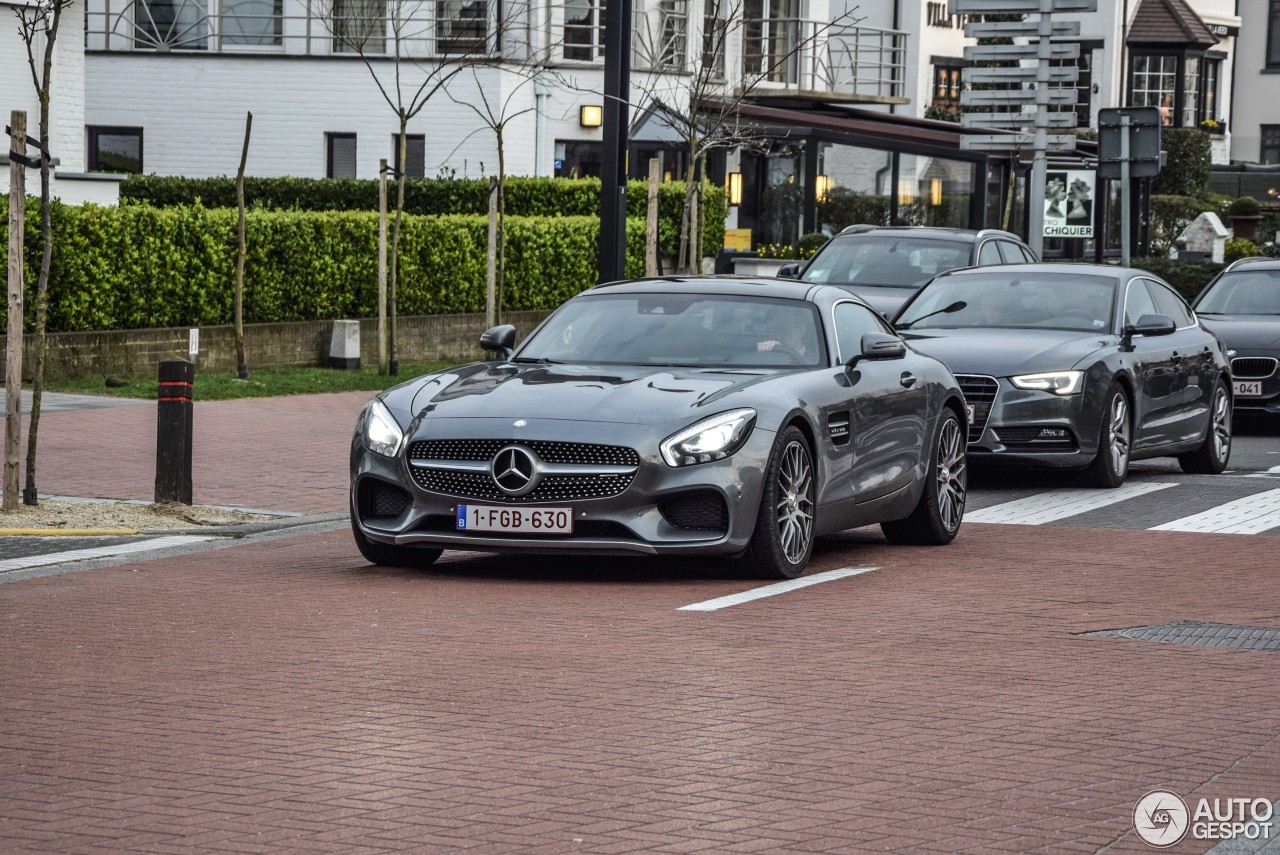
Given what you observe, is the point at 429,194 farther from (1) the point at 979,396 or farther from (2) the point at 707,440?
(2) the point at 707,440

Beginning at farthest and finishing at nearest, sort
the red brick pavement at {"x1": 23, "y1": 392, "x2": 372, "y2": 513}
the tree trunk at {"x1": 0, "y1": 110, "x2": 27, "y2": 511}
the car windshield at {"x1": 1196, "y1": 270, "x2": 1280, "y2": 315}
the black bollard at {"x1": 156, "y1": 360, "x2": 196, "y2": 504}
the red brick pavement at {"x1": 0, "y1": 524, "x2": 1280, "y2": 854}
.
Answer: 1. the car windshield at {"x1": 1196, "y1": 270, "x2": 1280, "y2": 315}
2. the red brick pavement at {"x1": 23, "y1": 392, "x2": 372, "y2": 513}
3. the black bollard at {"x1": 156, "y1": 360, "x2": 196, "y2": 504}
4. the tree trunk at {"x1": 0, "y1": 110, "x2": 27, "y2": 511}
5. the red brick pavement at {"x1": 0, "y1": 524, "x2": 1280, "y2": 854}

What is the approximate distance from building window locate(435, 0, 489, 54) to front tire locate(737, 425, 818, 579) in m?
28.8

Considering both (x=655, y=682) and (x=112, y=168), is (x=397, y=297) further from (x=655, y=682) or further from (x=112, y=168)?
(x=655, y=682)

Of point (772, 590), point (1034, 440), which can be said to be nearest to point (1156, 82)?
point (1034, 440)

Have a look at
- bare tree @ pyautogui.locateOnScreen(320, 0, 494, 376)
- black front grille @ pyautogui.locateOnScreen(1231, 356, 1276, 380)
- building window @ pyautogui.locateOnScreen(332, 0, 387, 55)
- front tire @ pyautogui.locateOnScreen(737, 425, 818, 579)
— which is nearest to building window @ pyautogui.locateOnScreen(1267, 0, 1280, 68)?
bare tree @ pyautogui.locateOnScreen(320, 0, 494, 376)

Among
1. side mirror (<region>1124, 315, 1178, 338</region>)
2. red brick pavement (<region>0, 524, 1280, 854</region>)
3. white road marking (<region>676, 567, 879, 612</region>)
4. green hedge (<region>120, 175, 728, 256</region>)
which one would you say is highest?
green hedge (<region>120, 175, 728, 256</region>)

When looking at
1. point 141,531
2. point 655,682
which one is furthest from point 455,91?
point 655,682

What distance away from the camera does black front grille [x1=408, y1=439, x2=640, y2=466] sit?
10.0m

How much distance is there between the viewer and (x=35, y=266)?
20.5 meters

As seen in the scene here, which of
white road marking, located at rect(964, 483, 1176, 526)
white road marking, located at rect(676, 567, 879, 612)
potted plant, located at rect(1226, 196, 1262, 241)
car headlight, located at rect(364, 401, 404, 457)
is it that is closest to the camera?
white road marking, located at rect(676, 567, 879, 612)

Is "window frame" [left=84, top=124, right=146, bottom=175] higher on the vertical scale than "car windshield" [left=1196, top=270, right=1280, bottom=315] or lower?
higher

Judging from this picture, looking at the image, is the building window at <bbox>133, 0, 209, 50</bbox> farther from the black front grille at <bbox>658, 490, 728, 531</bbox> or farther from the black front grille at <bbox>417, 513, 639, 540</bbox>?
the black front grille at <bbox>658, 490, 728, 531</bbox>

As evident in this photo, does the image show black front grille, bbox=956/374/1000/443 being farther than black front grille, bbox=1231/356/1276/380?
No

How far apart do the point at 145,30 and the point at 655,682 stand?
3347cm
